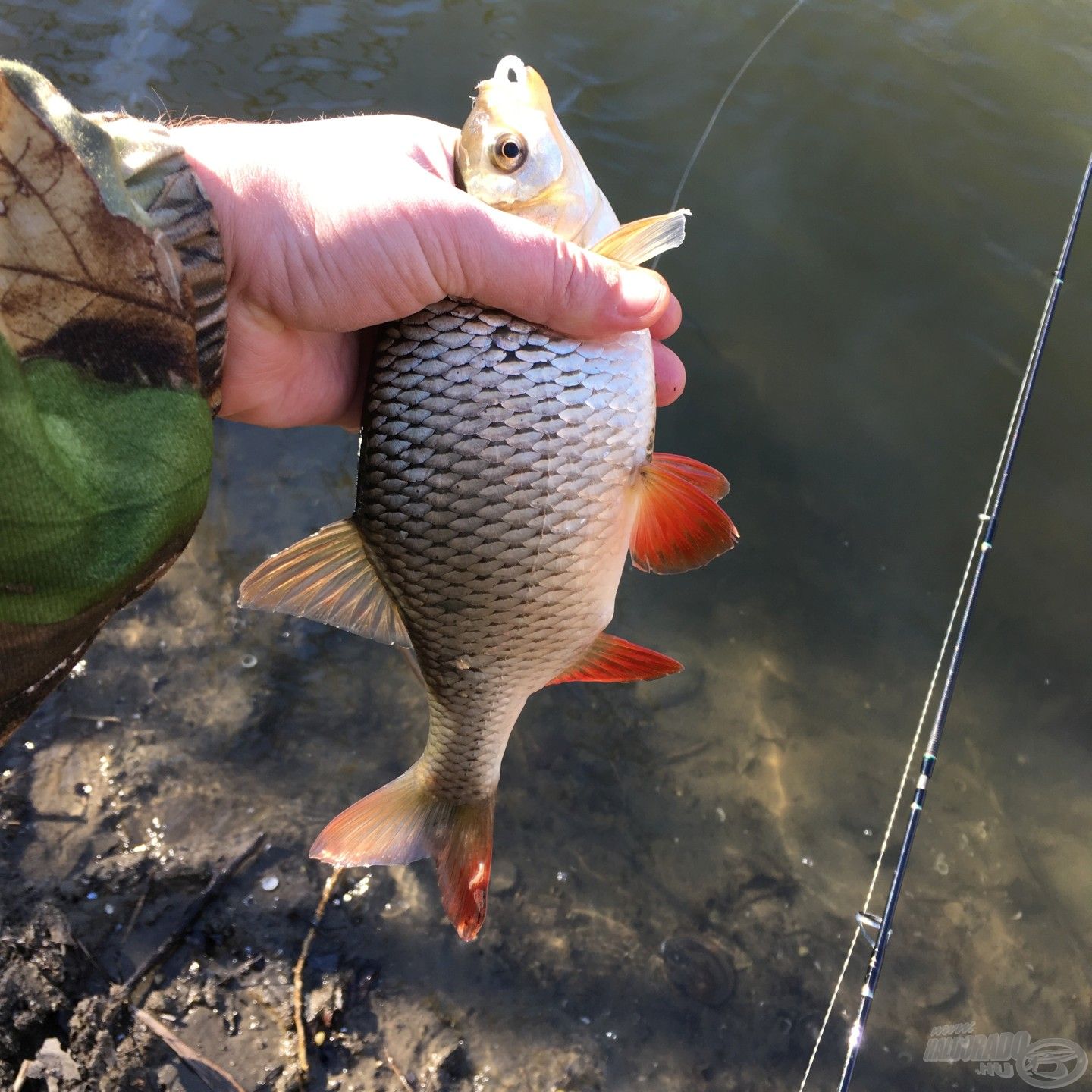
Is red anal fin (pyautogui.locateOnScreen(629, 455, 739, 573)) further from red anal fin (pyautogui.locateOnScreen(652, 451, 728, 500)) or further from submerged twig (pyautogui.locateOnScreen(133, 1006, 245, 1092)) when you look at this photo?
submerged twig (pyautogui.locateOnScreen(133, 1006, 245, 1092))

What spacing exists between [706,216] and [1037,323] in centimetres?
191

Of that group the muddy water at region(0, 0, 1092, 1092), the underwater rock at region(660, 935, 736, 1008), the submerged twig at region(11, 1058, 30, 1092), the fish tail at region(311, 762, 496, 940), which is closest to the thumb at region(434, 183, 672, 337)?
the fish tail at region(311, 762, 496, 940)

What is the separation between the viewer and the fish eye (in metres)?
2.04

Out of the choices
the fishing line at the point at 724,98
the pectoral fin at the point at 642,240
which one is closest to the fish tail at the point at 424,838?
the pectoral fin at the point at 642,240

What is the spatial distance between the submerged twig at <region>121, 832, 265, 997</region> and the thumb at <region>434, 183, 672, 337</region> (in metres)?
2.24

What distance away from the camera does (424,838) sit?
7.73 feet

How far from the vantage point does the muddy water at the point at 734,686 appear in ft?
10.2

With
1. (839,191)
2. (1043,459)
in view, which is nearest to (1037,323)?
(1043,459)

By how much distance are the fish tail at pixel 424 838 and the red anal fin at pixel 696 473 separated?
3.23 ft

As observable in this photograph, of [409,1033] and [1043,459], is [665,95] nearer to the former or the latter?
[1043,459]

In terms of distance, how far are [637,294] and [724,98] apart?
15.1 feet

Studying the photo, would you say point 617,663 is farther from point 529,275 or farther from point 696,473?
point 529,275

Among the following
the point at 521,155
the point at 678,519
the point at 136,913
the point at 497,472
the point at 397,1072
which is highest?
the point at 521,155

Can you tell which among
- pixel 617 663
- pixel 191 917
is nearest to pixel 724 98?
pixel 617 663
